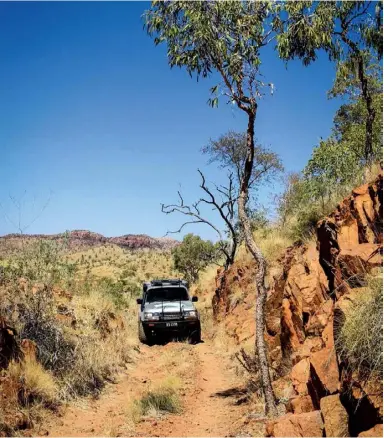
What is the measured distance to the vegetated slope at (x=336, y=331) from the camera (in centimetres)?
449

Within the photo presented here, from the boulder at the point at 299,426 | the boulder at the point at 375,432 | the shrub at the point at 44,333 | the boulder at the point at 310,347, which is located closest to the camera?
the boulder at the point at 375,432

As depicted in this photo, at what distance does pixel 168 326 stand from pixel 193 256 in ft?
77.5

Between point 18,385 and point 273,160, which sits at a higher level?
point 273,160

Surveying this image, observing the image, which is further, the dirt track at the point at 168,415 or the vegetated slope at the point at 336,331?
the dirt track at the point at 168,415

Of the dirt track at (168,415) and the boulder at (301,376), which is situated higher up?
the boulder at (301,376)

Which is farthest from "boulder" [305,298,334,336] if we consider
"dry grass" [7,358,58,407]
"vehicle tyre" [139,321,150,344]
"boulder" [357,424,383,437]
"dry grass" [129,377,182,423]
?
"vehicle tyre" [139,321,150,344]

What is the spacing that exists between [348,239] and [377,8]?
25.2ft

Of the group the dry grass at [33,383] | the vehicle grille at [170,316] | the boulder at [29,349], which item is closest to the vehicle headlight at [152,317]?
the vehicle grille at [170,316]

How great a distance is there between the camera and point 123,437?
666 centimetres

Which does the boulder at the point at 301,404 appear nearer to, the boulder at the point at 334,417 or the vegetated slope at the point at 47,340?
the boulder at the point at 334,417

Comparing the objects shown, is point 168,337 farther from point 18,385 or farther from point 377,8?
point 377,8

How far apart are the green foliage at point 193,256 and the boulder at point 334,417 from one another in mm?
32221

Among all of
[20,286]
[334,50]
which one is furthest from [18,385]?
[334,50]

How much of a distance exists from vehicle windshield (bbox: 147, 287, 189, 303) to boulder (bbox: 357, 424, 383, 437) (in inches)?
472
